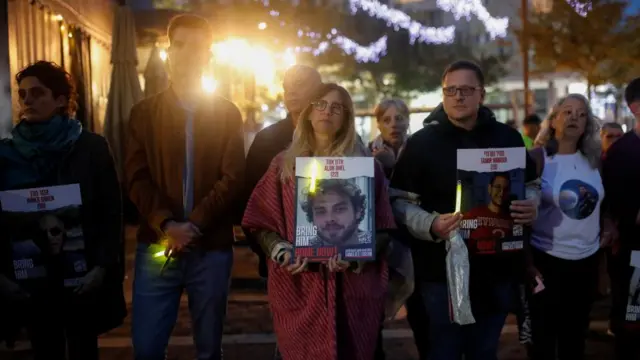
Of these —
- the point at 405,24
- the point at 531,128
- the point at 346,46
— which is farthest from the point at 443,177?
the point at 405,24

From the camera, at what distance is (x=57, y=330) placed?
3.24 metres

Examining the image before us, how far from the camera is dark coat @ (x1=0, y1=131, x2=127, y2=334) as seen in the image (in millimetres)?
3193

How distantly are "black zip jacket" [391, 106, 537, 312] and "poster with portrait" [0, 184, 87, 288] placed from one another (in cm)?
174

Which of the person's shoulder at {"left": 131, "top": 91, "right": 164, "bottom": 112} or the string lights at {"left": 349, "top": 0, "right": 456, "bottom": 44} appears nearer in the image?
the person's shoulder at {"left": 131, "top": 91, "right": 164, "bottom": 112}

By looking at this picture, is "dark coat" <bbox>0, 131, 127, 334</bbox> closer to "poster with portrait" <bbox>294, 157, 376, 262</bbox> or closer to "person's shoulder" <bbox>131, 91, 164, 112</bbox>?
"person's shoulder" <bbox>131, 91, 164, 112</bbox>

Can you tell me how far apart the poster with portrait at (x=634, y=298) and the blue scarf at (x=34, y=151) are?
347 cm

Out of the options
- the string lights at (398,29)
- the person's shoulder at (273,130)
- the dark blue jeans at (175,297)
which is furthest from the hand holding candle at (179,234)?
the string lights at (398,29)

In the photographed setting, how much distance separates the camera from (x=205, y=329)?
3.39 meters

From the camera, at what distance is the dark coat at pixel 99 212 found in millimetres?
3193

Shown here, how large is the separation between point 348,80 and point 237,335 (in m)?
22.9

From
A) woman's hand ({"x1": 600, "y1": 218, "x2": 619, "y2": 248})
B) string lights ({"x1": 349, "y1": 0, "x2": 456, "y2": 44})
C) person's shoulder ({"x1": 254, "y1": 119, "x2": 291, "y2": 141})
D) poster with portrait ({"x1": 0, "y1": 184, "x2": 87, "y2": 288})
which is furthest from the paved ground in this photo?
string lights ({"x1": 349, "y1": 0, "x2": 456, "y2": 44})

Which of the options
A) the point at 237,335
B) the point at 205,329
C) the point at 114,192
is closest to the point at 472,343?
the point at 205,329

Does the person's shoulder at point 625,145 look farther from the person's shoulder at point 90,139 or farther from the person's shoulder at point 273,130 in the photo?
the person's shoulder at point 90,139

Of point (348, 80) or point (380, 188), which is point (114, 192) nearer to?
point (380, 188)
